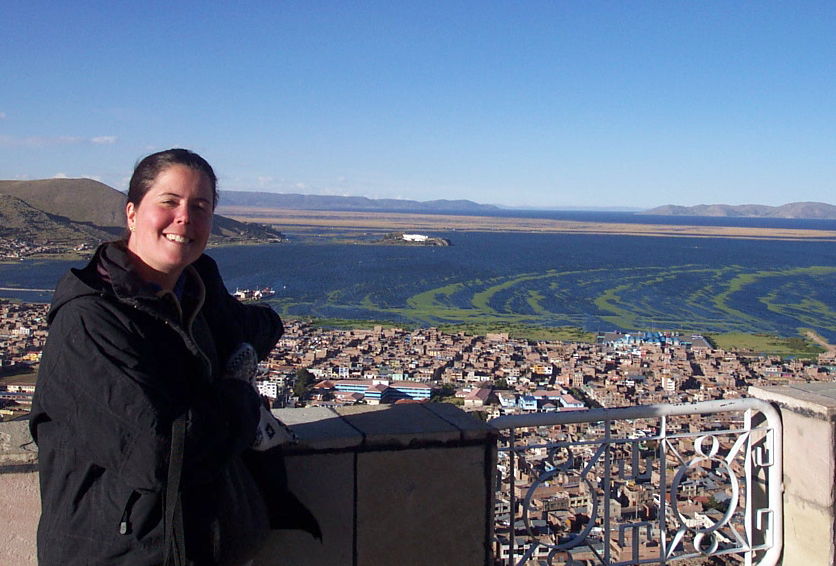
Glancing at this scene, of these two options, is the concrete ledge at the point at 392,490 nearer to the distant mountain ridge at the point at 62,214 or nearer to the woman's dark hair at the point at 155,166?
the woman's dark hair at the point at 155,166

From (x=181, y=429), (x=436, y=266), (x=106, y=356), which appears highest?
(x=106, y=356)

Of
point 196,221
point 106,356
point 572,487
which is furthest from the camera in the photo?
point 572,487

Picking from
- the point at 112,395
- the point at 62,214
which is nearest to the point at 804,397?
the point at 112,395

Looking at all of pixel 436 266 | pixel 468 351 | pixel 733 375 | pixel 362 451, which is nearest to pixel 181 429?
pixel 362 451

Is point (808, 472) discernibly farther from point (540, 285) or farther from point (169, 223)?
point (540, 285)

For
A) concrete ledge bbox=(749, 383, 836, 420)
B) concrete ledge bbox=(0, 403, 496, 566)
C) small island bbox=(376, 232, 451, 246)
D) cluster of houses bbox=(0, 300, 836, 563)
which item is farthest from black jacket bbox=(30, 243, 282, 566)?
small island bbox=(376, 232, 451, 246)

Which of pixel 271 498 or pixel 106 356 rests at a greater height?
pixel 106 356

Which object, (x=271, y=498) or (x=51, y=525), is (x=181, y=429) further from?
(x=271, y=498)
